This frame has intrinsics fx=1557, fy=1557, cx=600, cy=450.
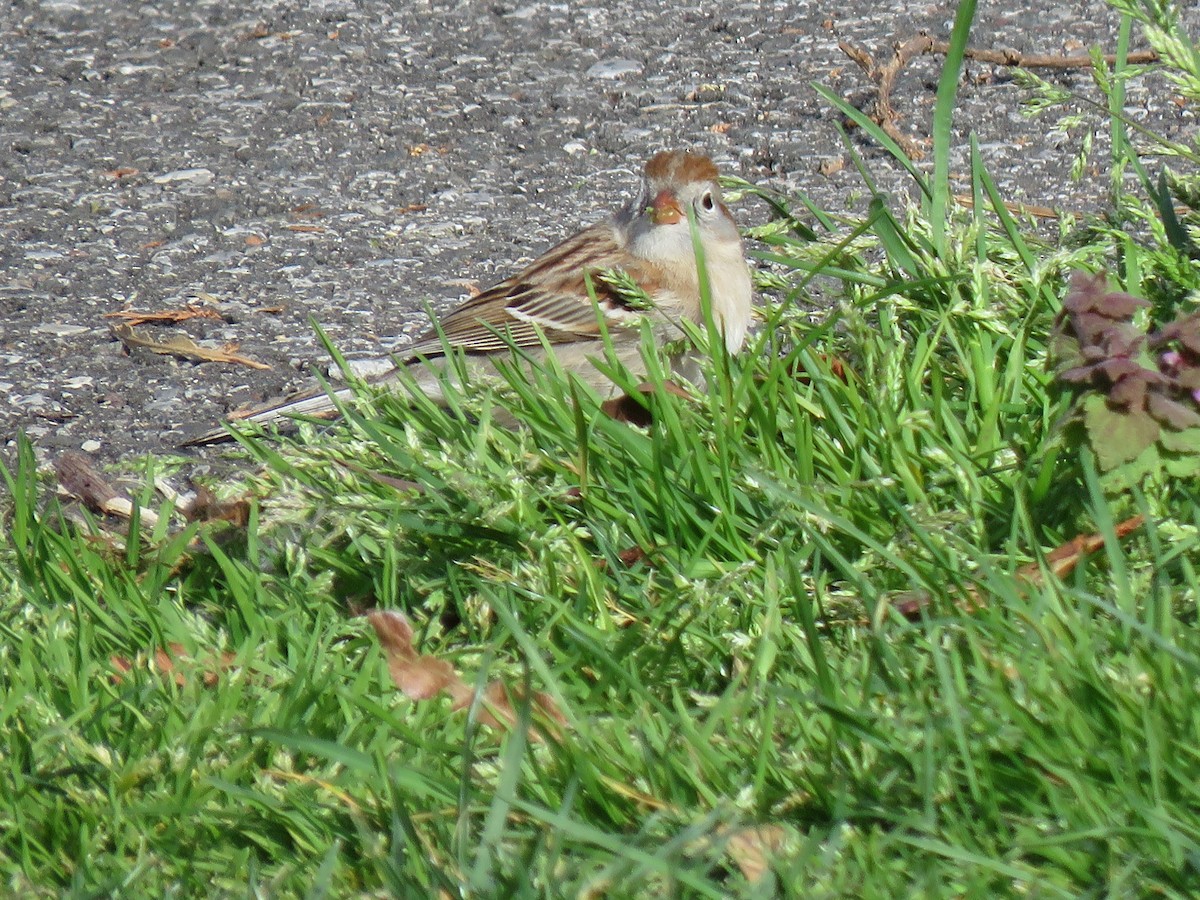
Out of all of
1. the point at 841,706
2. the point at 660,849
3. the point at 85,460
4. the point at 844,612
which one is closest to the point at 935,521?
the point at 844,612

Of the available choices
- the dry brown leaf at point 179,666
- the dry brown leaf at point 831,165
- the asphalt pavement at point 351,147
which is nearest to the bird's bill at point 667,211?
the asphalt pavement at point 351,147

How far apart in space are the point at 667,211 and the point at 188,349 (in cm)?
160

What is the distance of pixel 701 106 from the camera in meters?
6.38

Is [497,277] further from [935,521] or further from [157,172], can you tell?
[935,521]

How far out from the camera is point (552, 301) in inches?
198

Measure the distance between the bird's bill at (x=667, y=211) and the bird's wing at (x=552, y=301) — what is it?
0.16m

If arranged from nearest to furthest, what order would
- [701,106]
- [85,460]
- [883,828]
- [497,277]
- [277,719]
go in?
1. [883,828]
2. [277,719]
3. [85,460]
4. [497,277]
5. [701,106]

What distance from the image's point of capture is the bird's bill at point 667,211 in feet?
16.8

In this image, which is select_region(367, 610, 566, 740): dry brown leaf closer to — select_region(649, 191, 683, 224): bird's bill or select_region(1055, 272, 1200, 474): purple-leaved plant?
select_region(1055, 272, 1200, 474): purple-leaved plant

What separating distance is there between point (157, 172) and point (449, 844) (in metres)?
4.58

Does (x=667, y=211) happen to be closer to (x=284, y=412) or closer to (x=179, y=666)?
(x=284, y=412)

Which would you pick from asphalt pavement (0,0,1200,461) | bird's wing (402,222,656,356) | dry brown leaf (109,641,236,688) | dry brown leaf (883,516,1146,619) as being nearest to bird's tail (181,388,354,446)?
asphalt pavement (0,0,1200,461)

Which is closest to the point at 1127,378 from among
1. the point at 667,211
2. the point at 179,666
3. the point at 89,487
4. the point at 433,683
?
the point at 433,683

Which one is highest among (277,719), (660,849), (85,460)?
(660,849)
